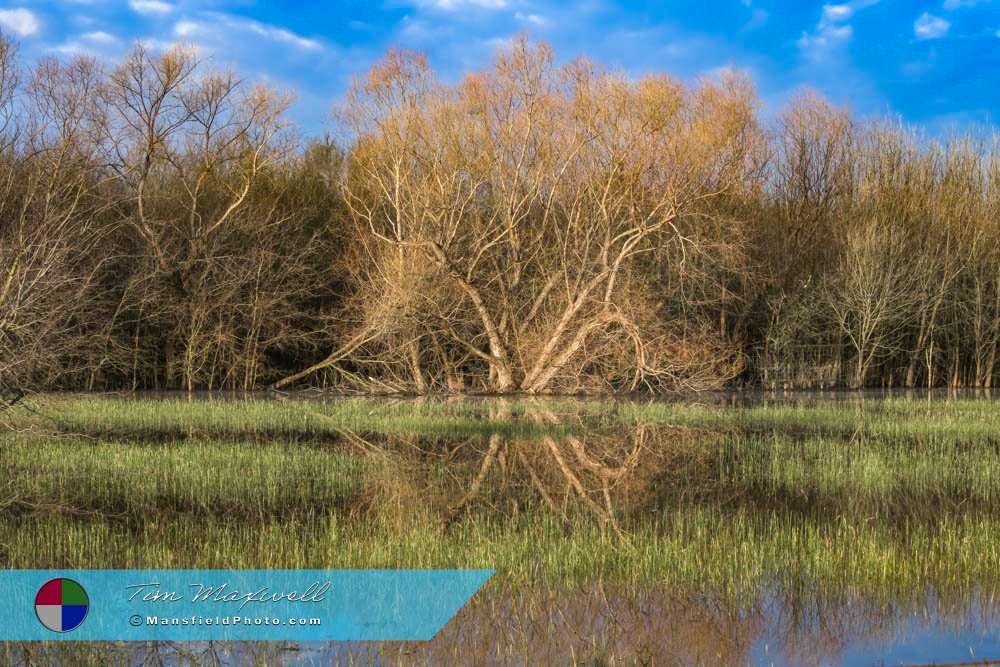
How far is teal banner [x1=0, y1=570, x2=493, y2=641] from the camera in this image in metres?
5.92

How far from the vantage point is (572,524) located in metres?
9.24

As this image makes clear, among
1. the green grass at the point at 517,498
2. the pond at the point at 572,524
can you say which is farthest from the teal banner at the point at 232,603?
the green grass at the point at 517,498

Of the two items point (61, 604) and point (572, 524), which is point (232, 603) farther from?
point (572, 524)

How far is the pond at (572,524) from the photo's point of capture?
232 inches

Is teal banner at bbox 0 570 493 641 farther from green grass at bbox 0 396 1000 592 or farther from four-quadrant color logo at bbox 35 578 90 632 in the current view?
green grass at bbox 0 396 1000 592

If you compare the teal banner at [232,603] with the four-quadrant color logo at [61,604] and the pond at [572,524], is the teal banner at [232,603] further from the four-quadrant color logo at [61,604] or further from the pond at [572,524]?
the pond at [572,524]

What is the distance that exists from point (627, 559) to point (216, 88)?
88.2 ft

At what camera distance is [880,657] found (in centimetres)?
564

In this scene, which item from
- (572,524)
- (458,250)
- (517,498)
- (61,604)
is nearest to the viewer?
(61,604)

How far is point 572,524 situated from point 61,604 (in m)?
4.72

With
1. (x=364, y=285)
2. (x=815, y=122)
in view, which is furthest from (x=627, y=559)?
(x=815, y=122)

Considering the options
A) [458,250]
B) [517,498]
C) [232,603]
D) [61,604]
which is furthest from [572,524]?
[458,250]

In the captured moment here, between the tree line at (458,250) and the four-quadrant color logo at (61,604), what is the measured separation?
18.4m

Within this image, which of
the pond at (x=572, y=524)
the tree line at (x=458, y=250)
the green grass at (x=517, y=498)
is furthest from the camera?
the tree line at (x=458, y=250)
